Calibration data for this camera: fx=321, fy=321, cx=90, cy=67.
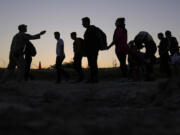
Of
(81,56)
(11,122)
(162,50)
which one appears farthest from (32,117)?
(162,50)

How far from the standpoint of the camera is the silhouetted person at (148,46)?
352 inches

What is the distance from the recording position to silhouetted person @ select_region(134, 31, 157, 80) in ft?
29.3

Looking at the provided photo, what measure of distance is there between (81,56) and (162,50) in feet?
8.83

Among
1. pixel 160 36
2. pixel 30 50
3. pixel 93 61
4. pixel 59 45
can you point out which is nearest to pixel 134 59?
pixel 93 61

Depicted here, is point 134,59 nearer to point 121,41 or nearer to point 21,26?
point 121,41

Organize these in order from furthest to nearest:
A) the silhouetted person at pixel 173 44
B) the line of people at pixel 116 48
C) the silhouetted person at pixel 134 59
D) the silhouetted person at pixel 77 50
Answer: the silhouetted person at pixel 173 44
the silhouetted person at pixel 77 50
the silhouetted person at pixel 134 59
the line of people at pixel 116 48

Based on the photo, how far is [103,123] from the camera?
2945 mm

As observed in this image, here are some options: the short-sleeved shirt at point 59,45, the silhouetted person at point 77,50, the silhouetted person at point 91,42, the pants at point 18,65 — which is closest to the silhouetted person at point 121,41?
the silhouetted person at point 91,42

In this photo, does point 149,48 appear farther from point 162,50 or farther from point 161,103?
point 161,103

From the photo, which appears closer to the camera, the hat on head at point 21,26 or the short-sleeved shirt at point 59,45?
the hat on head at point 21,26

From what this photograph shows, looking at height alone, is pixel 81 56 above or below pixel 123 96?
above

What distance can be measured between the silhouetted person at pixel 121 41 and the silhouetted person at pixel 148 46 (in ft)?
1.38

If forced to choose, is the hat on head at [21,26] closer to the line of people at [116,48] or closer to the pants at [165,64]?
the line of people at [116,48]

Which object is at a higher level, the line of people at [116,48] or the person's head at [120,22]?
the person's head at [120,22]
